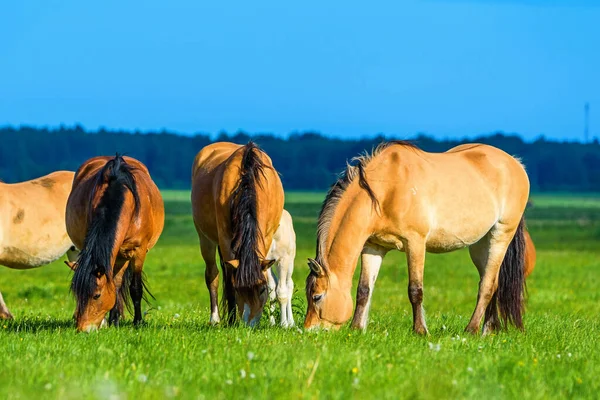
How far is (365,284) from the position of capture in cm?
975

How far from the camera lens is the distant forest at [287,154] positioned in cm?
16725

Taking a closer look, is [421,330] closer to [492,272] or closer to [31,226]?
[492,272]

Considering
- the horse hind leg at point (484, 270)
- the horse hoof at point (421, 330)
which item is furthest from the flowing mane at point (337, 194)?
the horse hind leg at point (484, 270)

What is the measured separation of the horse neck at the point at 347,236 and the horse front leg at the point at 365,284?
0.45 meters

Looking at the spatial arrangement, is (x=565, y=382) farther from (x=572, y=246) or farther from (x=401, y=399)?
(x=572, y=246)

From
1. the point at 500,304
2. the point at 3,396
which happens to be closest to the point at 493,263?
the point at 500,304

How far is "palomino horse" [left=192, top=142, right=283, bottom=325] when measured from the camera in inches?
372

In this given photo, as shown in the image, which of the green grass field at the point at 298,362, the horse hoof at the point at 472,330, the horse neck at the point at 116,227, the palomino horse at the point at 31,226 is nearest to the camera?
the green grass field at the point at 298,362

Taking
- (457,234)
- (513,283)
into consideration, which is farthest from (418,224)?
(513,283)

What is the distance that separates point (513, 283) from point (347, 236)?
2.59m

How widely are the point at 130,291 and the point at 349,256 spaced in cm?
291

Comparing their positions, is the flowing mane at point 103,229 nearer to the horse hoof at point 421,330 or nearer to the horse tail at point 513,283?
the horse hoof at point 421,330

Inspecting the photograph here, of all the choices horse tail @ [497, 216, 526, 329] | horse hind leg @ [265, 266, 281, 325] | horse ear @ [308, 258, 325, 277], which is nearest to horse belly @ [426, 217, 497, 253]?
horse tail @ [497, 216, 526, 329]

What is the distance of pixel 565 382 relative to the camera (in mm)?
6469
